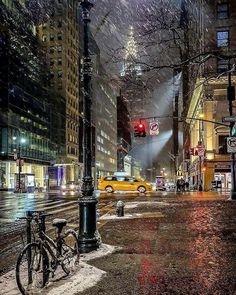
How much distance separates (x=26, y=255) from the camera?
6441 mm

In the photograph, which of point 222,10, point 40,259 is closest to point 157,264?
point 40,259

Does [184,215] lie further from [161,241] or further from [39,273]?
[39,273]

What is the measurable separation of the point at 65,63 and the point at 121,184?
73430 millimetres

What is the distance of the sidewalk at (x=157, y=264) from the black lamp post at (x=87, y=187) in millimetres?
369

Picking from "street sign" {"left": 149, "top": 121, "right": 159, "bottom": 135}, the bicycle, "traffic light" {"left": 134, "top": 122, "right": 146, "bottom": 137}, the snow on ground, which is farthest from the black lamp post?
"street sign" {"left": 149, "top": 121, "right": 159, "bottom": 135}

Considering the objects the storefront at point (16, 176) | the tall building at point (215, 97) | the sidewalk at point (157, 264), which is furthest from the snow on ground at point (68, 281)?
the tall building at point (215, 97)

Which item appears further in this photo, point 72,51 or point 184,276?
point 72,51

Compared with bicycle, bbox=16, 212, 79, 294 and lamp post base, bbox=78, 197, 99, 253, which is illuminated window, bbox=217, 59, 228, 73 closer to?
lamp post base, bbox=78, 197, 99, 253

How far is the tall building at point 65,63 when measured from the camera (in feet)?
366

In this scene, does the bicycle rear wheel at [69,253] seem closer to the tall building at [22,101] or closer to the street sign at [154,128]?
the street sign at [154,128]

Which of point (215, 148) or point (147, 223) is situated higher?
point (215, 148)

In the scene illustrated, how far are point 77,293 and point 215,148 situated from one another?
169ft

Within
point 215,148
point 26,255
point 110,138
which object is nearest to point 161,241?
point 26,255

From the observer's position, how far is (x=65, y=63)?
113 m
